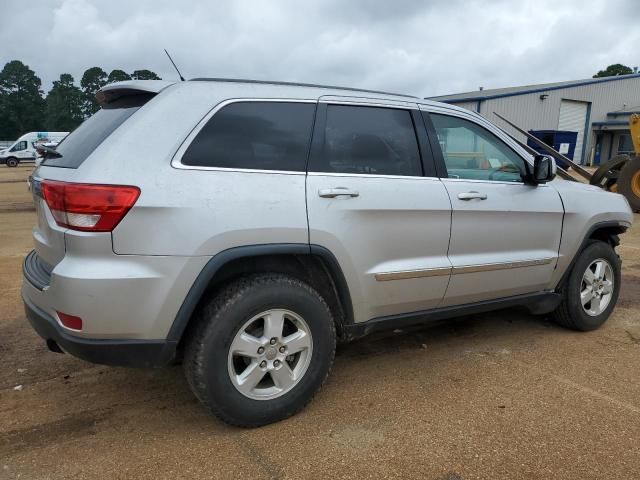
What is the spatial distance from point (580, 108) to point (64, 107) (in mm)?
73080

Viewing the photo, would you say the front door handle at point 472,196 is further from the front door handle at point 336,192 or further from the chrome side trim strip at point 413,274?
the front door handle at point 336,192

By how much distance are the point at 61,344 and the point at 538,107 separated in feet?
108

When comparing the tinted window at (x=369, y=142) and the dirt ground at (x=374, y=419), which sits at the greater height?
the tinted window at (x=369, y=142)

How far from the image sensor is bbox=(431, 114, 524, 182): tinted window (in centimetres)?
362

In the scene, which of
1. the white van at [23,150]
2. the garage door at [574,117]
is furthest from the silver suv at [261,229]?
the white van at [23,150]

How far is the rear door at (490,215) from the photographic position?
3510mm

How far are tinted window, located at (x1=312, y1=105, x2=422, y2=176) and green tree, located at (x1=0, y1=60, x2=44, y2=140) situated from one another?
86.5 m

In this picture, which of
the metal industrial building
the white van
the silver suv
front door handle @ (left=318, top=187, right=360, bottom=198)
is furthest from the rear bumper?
the white van

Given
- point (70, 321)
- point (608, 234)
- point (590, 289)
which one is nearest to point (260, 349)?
point (70, 321)

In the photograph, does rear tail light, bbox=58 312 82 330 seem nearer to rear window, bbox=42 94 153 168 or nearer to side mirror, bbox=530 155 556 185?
rear window, bbox=42 94 153 168

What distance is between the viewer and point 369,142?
3.26 m

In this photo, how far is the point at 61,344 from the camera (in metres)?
2.59

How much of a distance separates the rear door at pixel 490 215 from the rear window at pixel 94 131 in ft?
6.19

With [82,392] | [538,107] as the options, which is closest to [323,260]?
[82,392]
